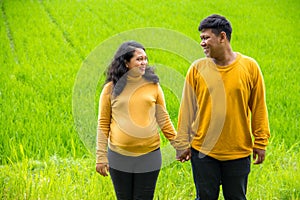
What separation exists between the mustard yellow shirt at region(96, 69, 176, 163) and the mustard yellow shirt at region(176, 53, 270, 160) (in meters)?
0.15

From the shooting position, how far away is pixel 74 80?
20.1 feet

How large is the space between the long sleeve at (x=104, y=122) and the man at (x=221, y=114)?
36cm

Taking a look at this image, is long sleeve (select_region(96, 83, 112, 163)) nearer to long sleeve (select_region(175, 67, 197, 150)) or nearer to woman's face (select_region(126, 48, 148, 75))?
woman's face (select_region(126, 48, 148, 75))

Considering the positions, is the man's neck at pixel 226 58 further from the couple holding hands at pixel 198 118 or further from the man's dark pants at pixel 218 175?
the man's dark pants at pixel 218 175

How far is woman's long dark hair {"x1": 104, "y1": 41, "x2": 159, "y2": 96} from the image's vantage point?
2.36m

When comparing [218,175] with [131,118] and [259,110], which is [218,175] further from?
[131,118]

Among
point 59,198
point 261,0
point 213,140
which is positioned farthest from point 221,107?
point 261,0

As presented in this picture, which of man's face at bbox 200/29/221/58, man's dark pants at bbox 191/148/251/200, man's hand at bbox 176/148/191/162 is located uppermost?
man's face at bbox 200/29/221/58

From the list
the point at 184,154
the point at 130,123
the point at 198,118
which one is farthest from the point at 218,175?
the point at 130,123

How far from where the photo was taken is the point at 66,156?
154 inches

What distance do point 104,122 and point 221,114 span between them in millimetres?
581

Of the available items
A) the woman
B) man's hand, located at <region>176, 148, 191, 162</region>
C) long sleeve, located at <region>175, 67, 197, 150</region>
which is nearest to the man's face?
long sleeve, located at <region>175, 67, 197, 150</region>

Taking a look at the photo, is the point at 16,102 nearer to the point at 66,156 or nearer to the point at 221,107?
the point at 66,156

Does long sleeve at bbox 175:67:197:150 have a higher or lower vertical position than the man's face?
lower
